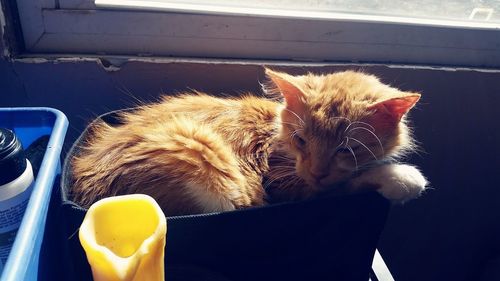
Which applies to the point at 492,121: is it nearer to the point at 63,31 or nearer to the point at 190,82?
the point at 190,82

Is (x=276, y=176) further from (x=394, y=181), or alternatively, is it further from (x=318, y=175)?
(x=394, y=181)

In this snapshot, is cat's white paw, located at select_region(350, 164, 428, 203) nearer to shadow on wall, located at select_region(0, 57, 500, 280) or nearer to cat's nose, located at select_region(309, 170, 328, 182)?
cat's nose, located at select_region(309, 170, 328, 182)

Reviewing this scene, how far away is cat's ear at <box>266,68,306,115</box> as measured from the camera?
36.6 inches

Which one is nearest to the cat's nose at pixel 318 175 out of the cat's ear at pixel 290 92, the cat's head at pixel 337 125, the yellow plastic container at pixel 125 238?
the cat's head at pixel 337 125

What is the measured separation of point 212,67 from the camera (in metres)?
1.10

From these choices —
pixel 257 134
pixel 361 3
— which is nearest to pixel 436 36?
pixel 361 3

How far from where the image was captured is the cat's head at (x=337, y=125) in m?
0.92

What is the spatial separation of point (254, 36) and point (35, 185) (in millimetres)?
615

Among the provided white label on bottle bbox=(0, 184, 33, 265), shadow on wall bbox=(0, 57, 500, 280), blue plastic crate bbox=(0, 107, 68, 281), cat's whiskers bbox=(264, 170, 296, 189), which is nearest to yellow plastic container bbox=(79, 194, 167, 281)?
blue plastic crate bbox=(0, 107, 68, 281)

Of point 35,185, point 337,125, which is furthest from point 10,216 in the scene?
point 337,125

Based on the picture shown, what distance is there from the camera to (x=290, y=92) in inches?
37.5

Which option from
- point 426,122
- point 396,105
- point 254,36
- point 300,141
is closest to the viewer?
point 396,105

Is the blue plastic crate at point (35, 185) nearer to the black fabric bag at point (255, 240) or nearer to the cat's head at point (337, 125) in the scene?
the black fabric bag at point (255, 240)

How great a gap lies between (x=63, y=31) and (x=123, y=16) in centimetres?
13
